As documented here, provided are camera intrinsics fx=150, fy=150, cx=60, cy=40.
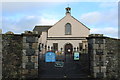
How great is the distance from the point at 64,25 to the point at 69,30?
1359 millimetres

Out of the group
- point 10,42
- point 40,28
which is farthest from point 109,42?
point 40,28

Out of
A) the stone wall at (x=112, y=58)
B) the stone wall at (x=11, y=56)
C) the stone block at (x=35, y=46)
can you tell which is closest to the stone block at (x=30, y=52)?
the stone block at (x=35, y=46)

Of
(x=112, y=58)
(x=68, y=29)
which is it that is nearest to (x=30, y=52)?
(x=112, y=58)

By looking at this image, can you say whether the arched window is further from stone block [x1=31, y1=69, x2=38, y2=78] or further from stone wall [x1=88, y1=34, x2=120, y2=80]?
stone block [x1=31, y1=69, x2=38, y2=78]

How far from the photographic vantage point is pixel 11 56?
7.51 metres

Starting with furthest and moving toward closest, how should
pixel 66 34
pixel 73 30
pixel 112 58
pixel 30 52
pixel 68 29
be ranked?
pixel 68 29
pixel 73 30
pixel 66 34
pixel 112 58
pixel 30 52

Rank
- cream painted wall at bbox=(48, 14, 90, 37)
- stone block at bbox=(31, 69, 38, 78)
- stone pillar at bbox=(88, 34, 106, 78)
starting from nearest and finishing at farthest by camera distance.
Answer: stone block at bbox=(31, 69, 38, 78) → stone pillar at bbox=(88, 34, 106, 78) → cream painted wall at bbox=(48, 14, 90, 37)

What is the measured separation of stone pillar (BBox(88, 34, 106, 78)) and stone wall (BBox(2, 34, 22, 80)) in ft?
12.4

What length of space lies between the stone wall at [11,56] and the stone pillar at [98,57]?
3769 mm

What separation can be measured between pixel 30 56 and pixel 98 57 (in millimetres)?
3551

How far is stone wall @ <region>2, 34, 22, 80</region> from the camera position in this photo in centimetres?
743

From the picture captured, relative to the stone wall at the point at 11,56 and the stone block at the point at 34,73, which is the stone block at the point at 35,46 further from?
the stone block at the point at 34,73

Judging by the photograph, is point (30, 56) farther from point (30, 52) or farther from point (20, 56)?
point (20, 56)

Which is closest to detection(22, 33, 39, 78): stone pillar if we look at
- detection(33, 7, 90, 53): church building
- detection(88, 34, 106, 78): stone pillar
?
detection(88, 34, 106, 78): stone pillar
